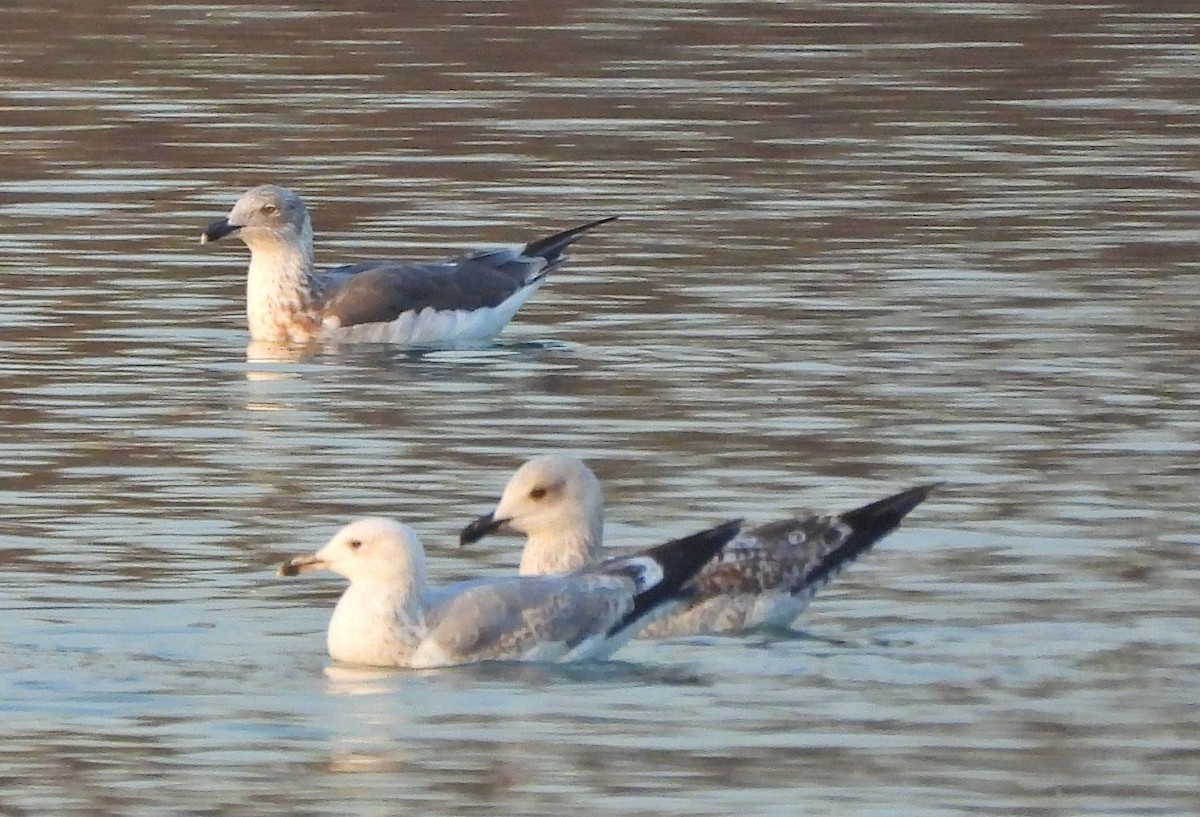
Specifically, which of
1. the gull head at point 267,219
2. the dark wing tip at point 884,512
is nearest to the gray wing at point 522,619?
the dark wing tip at point 884,512

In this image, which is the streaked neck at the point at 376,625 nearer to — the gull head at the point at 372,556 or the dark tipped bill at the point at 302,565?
the gull head at the point at 372,556

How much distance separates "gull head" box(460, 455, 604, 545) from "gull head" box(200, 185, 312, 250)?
6.91 metres

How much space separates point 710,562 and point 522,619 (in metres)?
0.97

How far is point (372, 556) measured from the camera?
11445mm

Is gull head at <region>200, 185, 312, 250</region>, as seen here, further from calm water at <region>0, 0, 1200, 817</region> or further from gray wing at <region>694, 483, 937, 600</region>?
gray wing at <region>694, 483, 937, 600</region>

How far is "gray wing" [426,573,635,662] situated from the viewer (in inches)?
451

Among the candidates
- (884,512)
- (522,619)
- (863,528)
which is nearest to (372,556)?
(522,619)

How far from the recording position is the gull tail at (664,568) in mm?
11609

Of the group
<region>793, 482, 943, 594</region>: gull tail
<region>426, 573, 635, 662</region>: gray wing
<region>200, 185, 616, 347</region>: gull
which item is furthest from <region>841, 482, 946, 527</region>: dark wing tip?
<region>200, 185, 616, 347</region>: gull

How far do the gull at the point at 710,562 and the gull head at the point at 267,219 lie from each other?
6.85m

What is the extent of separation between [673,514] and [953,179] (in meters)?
9.87

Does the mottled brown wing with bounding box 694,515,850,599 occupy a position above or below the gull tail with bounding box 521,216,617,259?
below

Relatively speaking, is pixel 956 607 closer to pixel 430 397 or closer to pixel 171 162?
pixel 430 397

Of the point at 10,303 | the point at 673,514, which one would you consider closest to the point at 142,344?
the point at 10,303
